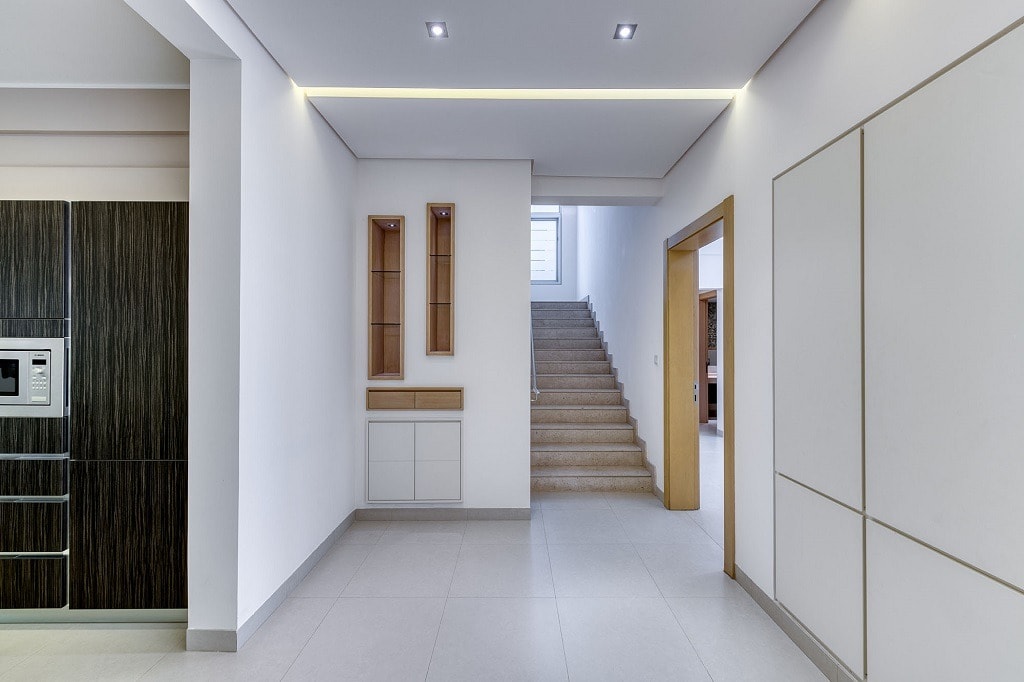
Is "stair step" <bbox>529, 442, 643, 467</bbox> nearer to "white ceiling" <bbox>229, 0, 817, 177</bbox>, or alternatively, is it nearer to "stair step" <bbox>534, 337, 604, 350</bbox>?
"stair step" <bbox>534, 337, 604, 350</bbox>

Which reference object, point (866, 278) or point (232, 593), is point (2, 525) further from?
point (866, 278)

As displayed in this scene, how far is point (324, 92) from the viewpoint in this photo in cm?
379

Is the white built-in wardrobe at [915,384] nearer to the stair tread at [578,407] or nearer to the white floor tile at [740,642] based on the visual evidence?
the white floor tile at [740,642]

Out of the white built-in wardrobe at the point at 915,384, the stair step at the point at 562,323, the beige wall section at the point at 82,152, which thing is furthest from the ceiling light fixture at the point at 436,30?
the stair step at the point at 562,323

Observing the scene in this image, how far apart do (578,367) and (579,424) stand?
1.16 metres

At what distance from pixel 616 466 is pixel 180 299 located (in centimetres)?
464

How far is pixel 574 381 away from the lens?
7.50 metres

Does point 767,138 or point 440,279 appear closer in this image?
point 767,138

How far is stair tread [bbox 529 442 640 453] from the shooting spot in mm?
6266

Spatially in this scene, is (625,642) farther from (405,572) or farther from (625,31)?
(625,31)

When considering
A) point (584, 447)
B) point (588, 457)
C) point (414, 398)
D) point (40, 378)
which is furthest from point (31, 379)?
point (584, 447)

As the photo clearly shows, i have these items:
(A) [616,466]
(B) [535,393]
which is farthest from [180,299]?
(A) [616,466]

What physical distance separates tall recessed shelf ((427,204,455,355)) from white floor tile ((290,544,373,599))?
175 centimetres

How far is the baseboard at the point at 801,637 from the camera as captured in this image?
2.52 metres
